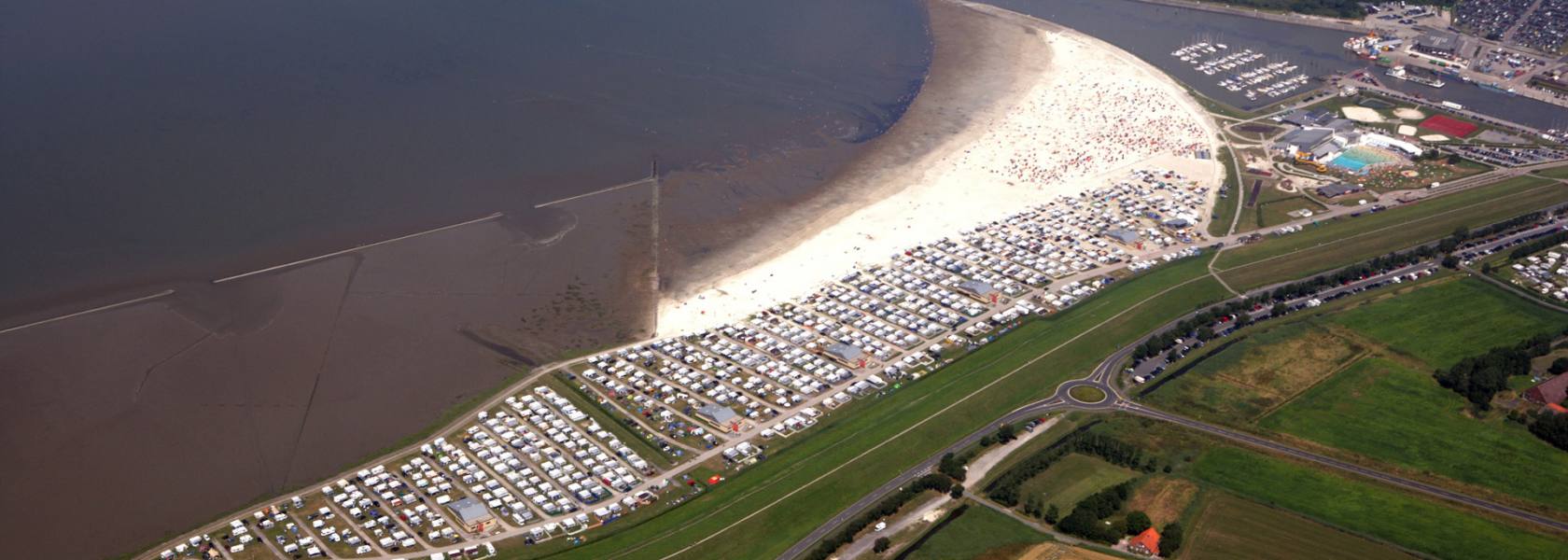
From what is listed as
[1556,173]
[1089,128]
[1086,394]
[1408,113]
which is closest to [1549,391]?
[1086,394]

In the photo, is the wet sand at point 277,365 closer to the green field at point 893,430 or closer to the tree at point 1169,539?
the green field at point 893,430

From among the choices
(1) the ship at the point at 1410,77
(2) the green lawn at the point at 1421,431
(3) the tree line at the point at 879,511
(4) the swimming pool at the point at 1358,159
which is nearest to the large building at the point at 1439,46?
(1) the ship at the point at 1410,77

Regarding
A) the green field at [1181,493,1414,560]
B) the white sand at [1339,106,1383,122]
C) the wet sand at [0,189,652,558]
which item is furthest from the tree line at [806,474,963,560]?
the white sand at [1339,106,1383,122]

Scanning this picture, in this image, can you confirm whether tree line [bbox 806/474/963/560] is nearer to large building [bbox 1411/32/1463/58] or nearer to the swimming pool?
the swimming pool

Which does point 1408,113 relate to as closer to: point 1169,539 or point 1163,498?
point 1163,498

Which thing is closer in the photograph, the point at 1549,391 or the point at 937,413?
the point at 937,413

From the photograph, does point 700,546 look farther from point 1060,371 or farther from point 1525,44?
point 1525,44

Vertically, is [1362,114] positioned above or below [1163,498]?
above
